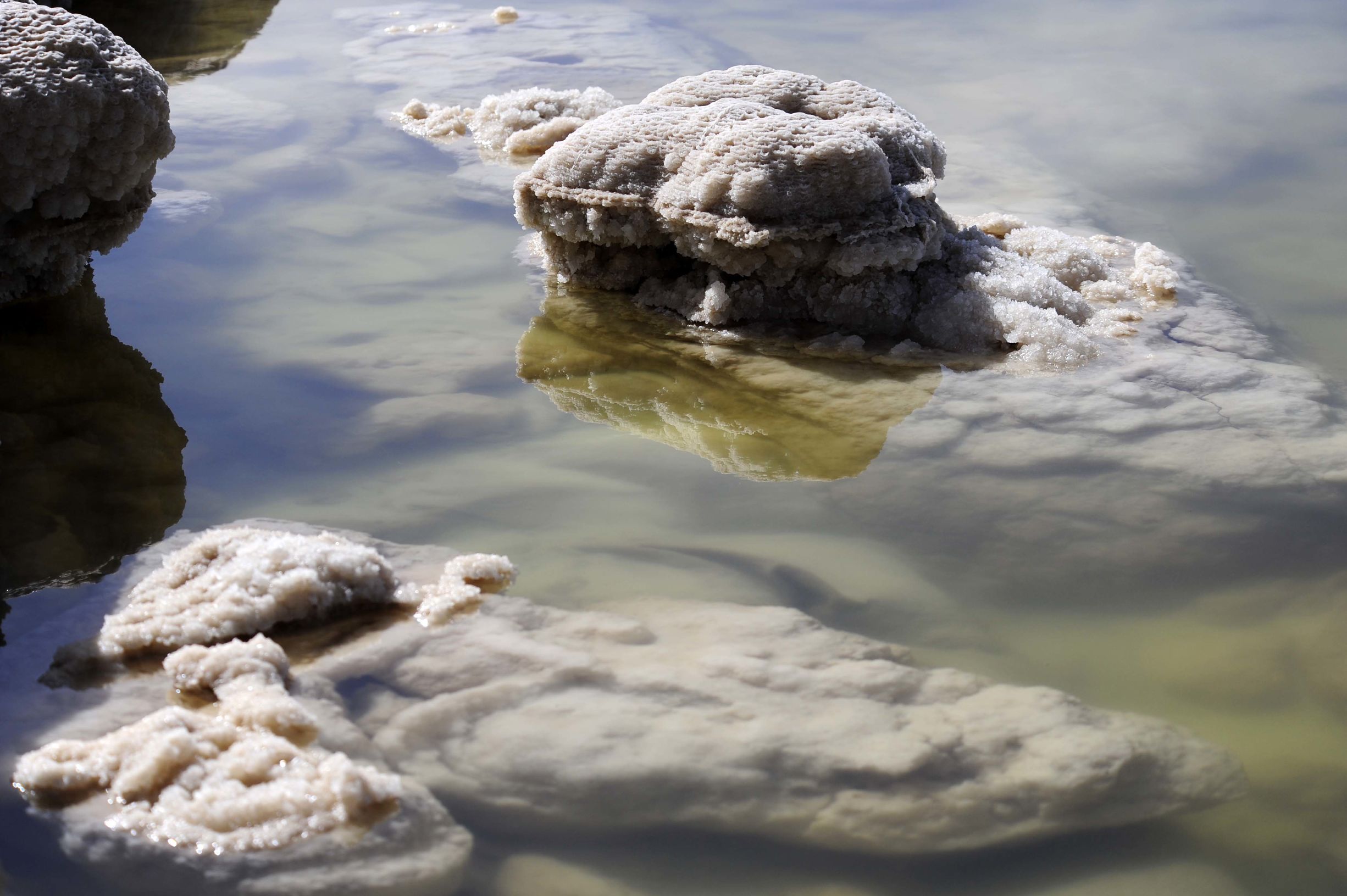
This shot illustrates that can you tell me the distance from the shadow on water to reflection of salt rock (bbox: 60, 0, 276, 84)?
277 cm

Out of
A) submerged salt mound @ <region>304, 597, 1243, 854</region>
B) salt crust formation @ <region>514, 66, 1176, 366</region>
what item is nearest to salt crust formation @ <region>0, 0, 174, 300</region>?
salt crust formation @ <region>514, 66, 1176, 366</region>

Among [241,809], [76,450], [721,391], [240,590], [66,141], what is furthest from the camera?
[66,141]

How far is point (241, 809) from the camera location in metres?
1.36

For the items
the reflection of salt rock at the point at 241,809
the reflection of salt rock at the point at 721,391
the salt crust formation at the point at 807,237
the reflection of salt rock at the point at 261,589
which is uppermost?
the salt crust formation at the point at 807,237

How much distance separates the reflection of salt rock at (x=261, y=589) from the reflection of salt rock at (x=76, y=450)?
193 mm

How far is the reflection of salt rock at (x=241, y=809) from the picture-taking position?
131cm

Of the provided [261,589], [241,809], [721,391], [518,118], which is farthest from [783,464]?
[518,118]

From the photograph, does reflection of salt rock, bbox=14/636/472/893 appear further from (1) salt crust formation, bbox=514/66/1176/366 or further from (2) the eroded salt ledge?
(1) salt crust formation, bbox=514/66/1176/366

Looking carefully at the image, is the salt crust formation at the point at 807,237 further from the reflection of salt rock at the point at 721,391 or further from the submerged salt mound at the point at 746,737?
the submerged salt mound at the point at 746,737

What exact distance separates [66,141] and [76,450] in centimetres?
95

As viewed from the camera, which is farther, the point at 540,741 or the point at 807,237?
the point at 807,237

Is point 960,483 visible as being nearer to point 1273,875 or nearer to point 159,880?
point 1273,875

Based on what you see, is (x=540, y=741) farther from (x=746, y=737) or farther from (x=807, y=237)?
(x=807, y=237)

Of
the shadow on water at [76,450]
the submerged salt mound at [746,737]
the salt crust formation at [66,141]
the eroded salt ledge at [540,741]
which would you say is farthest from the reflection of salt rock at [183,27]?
the submerged salt mound at [746,737]
